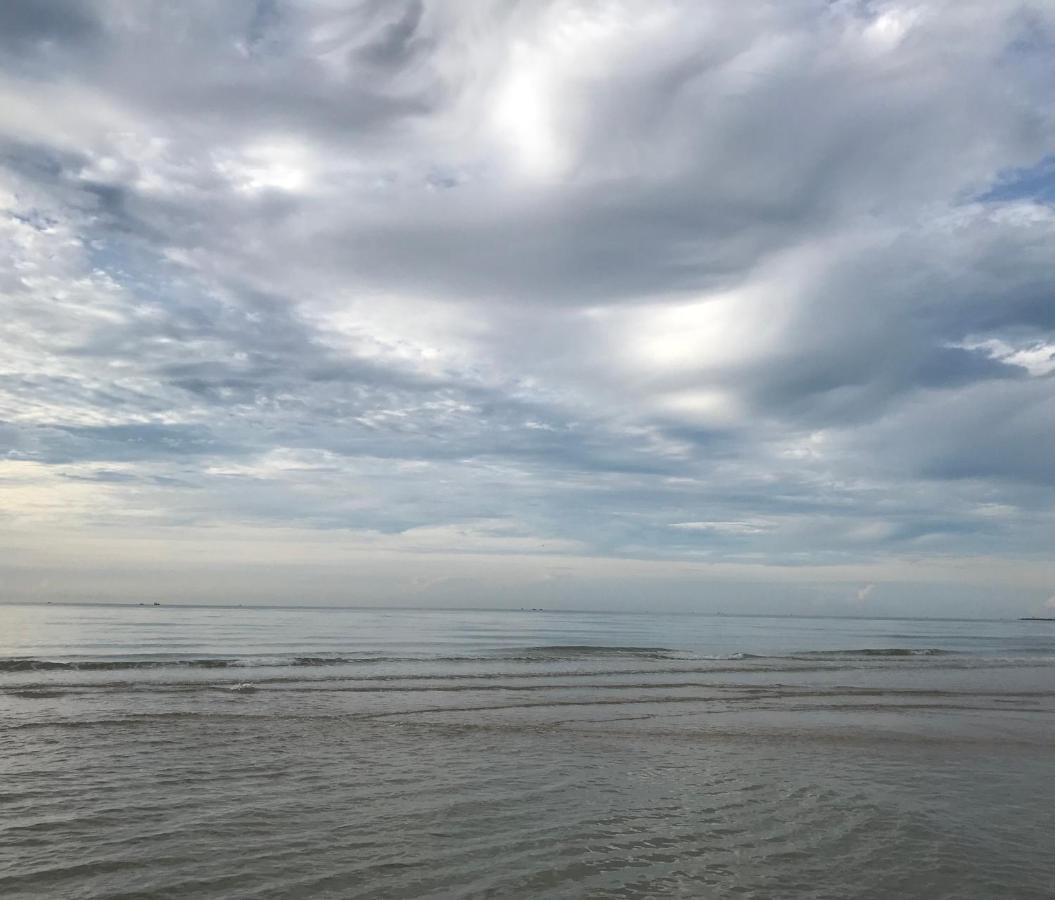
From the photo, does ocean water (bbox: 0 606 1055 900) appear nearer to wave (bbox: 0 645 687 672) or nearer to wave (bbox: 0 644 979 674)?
wave (bbox: 0 645 687 672)

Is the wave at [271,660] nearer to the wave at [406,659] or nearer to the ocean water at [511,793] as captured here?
the wave at [406,659]

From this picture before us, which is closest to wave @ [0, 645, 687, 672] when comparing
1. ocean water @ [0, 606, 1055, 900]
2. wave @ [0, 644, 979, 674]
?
wave @ [0, 644, 979, 674]

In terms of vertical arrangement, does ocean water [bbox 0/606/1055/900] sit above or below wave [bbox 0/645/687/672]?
above

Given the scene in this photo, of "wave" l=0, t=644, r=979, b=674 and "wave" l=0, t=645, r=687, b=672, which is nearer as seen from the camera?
"wave" l=0, t=645, r=687, b=672

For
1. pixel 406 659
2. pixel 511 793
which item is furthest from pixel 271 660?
pixel 511 793

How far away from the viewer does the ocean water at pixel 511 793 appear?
9.55 meters

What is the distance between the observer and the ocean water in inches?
376

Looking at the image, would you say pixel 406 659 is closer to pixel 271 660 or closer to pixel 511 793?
pixel 271 660

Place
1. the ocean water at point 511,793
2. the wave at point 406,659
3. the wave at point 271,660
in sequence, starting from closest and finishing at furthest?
the ocean water at point 511,793
the wave at point 271,660
the wave at point 406,659

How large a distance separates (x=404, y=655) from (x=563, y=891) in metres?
41.3

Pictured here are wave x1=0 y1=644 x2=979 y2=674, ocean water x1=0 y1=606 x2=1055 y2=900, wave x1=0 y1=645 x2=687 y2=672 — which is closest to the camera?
ocean water x1=0 y1=606 x2=1055 y2=900

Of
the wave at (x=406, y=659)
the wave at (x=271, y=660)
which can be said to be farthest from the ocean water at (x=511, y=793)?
the wave at (x=406, y=659)

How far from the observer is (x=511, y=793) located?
13719mm

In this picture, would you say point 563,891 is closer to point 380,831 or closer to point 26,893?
point 380,831
